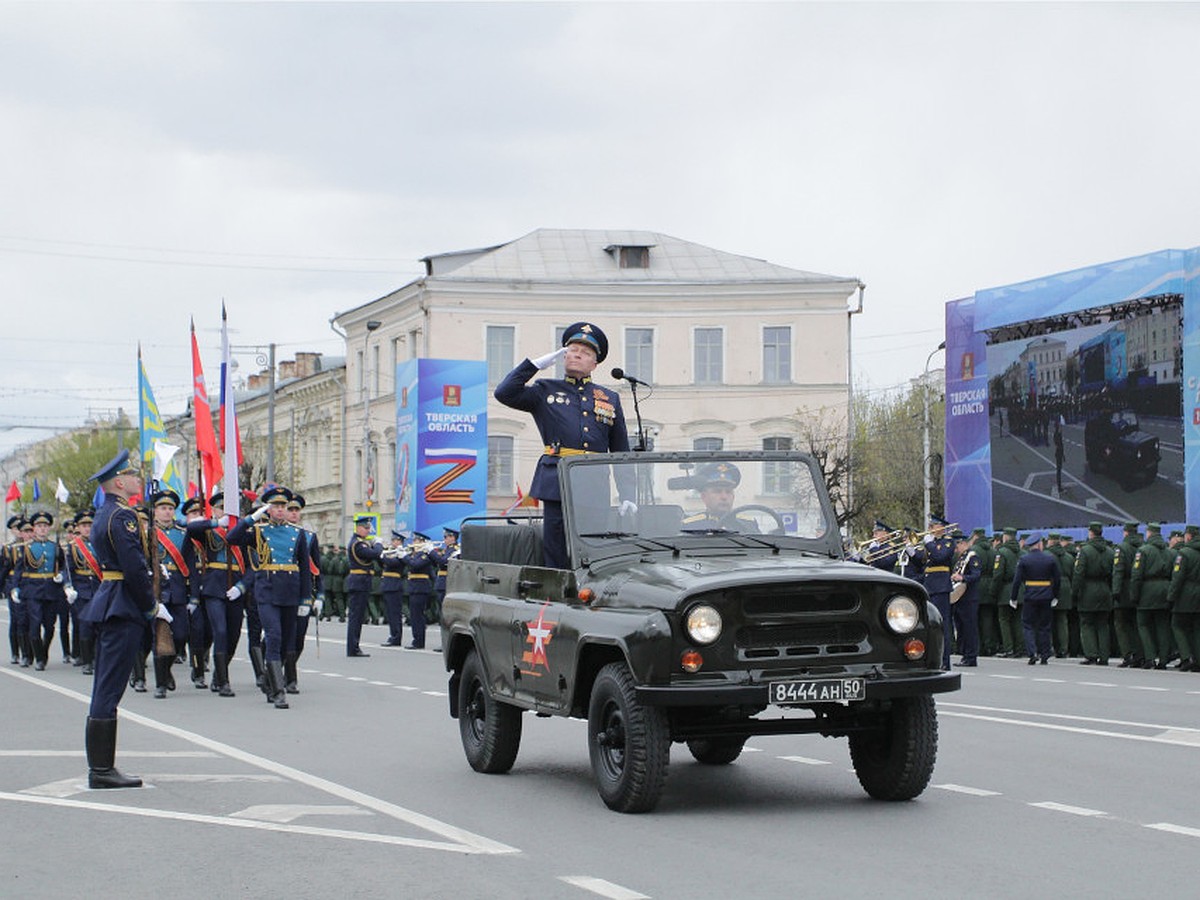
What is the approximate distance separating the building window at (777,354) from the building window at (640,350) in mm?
3939

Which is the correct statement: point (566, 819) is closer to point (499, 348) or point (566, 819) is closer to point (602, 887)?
point (602, 887)

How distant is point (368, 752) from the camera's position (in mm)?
13055

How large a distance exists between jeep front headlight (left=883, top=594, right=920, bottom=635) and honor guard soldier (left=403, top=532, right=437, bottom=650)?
22797 mm

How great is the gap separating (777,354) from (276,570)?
154 feet

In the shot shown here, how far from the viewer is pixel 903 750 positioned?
9648 mm

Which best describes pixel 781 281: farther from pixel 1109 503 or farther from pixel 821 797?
pixel 821 797

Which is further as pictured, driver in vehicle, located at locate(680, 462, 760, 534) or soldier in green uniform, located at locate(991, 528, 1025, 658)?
soldier in green uniform, located at locate(991, 528, 1025, 658)

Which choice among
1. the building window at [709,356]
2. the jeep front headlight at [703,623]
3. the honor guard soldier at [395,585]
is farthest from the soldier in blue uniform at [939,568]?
the building window at [709,356]

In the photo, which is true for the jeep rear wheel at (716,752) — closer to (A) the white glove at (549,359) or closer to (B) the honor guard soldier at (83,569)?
(A) the white glove at (549,359)

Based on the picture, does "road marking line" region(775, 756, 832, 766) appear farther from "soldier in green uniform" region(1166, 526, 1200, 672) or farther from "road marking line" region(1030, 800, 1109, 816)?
"soldier in green uniform" region(1166, 526, 1200, 672)

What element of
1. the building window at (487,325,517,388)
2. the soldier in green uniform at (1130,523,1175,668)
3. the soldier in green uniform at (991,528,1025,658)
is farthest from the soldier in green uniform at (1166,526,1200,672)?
the building window at (487,325,517,388)

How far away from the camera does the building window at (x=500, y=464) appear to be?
207 ft

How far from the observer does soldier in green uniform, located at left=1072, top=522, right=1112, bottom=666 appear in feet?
86.2

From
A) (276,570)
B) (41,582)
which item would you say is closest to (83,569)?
(41,582)
